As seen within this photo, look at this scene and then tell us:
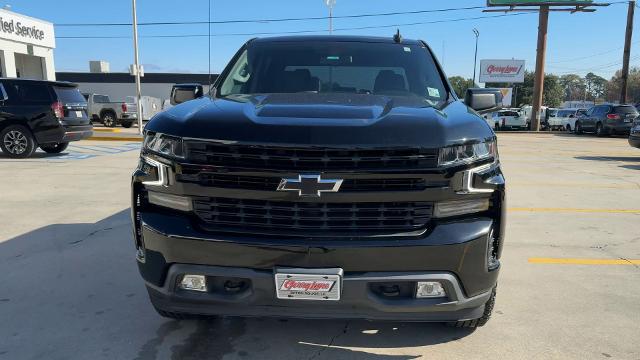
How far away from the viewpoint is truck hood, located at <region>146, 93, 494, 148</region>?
2416mm

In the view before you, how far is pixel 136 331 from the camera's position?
3.24 metres

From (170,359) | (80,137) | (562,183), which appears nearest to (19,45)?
(80,137)

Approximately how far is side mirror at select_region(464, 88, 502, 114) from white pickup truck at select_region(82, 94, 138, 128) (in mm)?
25006

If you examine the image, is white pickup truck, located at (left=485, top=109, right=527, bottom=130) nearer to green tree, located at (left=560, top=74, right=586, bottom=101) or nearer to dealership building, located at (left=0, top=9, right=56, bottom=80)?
dealership building, located at (left=0, top=9, right=56, bottom=80)

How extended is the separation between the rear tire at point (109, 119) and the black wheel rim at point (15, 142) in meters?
16.1

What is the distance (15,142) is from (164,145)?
432 inches

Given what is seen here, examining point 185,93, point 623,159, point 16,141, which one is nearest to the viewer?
point 185,93

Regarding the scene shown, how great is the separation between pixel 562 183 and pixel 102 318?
8.64 m

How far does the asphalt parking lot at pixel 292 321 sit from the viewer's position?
119 inches

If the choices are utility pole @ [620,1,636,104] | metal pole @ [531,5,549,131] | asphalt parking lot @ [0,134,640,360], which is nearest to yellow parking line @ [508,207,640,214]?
asphalt parking lot @ [0,134,640,360]

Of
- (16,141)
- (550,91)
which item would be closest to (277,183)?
(16,141)

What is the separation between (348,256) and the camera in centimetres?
238

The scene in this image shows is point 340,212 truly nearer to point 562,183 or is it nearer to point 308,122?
point 308,122

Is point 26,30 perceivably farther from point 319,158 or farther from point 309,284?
point 309,284
